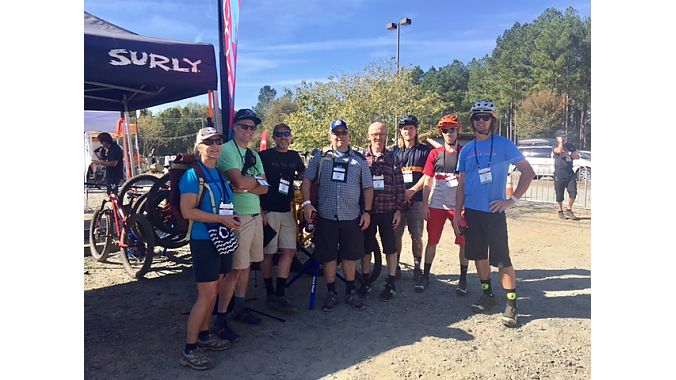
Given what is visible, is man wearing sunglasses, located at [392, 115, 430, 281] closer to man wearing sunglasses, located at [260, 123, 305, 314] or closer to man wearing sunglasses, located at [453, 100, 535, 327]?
man wearing sunglasses, located at [453, 100, 535, 327]

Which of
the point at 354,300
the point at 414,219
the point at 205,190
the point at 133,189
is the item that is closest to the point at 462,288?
the point at 414,219

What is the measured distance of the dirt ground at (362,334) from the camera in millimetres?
3213

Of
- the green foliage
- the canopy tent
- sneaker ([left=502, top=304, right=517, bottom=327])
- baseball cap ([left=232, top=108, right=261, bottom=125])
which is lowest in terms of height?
sneaker ([left=502, top=304, right=517, bottom=327])

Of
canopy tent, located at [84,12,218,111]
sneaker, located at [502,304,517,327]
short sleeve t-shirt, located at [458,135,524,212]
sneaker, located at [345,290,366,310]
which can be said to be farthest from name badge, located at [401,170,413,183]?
canopy tent, located at [84,12,218,111]

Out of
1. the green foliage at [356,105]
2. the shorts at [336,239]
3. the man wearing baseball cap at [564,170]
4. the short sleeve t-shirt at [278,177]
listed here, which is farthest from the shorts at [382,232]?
the green foliage at [356,105]

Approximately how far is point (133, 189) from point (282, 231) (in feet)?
9.31

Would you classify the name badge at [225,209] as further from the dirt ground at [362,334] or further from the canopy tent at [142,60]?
the canopy tent at [142,60]

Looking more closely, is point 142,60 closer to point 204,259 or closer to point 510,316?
point 204,259

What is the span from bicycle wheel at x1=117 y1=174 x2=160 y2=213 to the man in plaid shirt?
9.15 ft

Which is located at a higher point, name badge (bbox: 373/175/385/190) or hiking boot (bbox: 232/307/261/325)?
name badge (bbox: 373/175/385/190)

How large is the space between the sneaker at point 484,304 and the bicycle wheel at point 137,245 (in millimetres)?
3610

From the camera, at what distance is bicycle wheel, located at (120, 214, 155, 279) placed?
16.4 feet

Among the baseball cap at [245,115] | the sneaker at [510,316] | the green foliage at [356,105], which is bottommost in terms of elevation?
the sneaker at [510,316]
